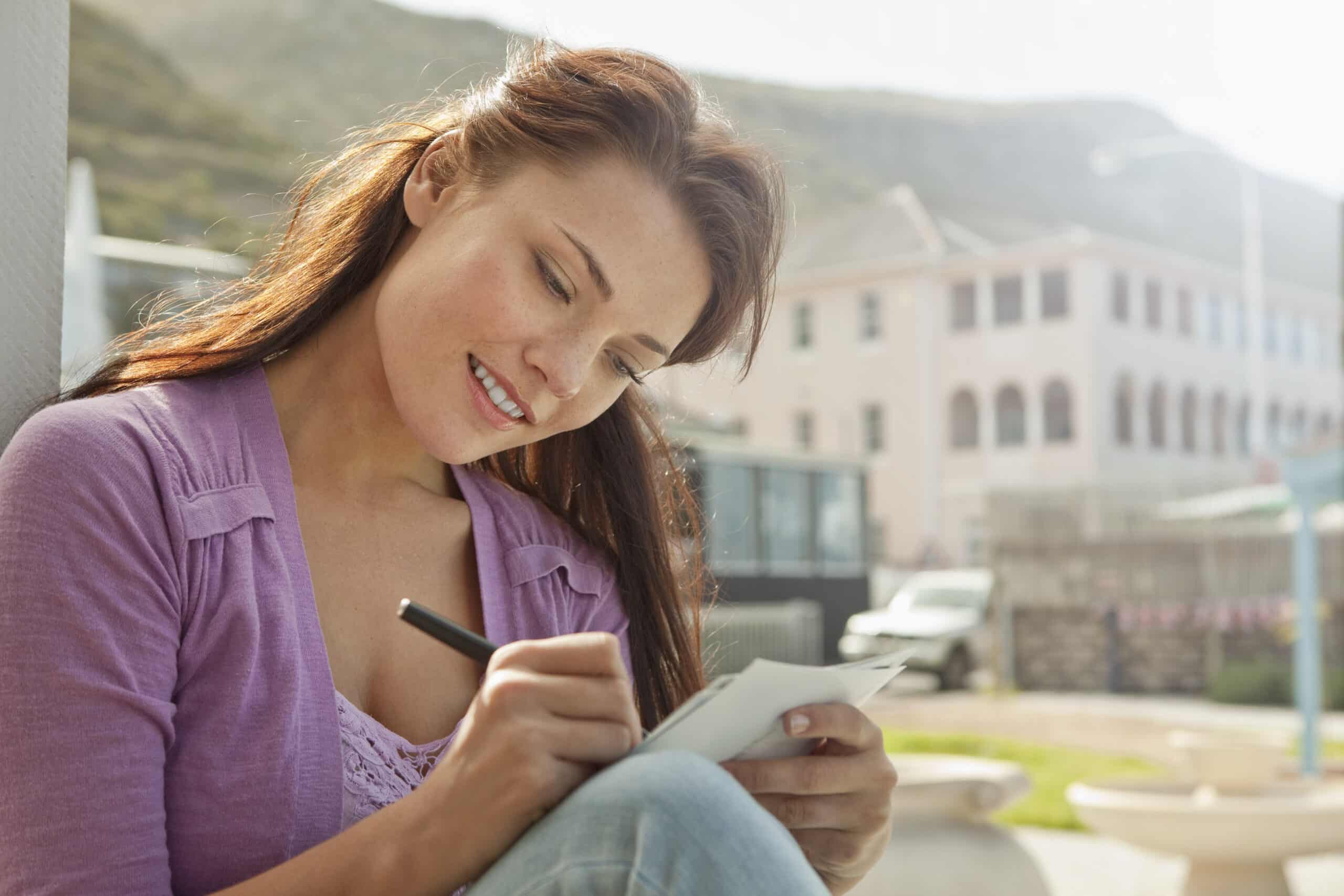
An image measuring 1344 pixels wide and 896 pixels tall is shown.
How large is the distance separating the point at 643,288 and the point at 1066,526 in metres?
14.7

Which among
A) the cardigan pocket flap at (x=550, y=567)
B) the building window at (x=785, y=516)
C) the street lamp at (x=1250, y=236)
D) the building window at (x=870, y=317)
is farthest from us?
the building window at (x=870, y=317)

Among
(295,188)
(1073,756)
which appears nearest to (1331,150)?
(1073,756)

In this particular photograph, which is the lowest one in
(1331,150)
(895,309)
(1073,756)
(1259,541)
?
(1073,756)

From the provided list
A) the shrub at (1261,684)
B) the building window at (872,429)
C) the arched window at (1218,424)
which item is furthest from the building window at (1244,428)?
the shrub at (1261,684)

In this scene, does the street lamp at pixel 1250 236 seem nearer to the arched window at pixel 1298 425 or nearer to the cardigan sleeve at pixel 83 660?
the arched window at pixel 1298 425

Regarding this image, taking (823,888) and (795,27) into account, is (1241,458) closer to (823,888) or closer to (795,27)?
(823,888)

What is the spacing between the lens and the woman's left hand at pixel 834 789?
132 centimetres

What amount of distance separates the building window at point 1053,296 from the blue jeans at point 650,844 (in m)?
28.7

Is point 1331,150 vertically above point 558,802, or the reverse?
point 1331,150

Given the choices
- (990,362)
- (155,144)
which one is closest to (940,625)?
(990,362)

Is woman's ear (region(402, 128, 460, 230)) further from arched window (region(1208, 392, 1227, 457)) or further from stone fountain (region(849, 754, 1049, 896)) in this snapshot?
arched window (region(1208, 392, 1227, 457))

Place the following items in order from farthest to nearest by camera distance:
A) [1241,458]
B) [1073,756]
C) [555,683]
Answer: [1241,458], [1073,756], [555,683]

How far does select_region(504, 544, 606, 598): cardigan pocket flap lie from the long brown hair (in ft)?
0.20

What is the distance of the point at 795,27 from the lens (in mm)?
116688
